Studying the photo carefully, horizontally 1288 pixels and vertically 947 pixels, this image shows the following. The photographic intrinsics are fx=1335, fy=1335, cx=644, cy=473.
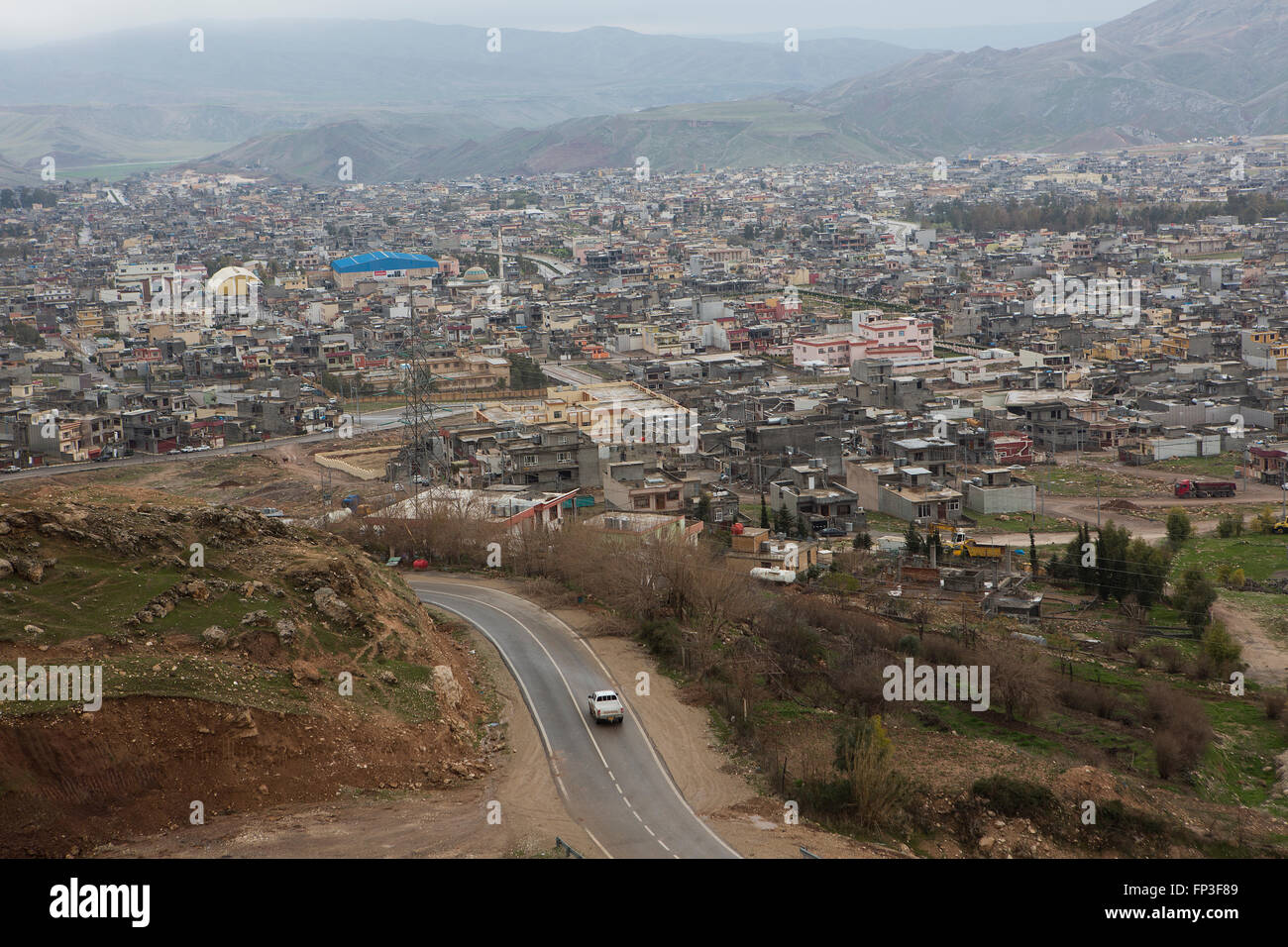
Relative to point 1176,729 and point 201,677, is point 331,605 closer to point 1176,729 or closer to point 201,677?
point 201,677

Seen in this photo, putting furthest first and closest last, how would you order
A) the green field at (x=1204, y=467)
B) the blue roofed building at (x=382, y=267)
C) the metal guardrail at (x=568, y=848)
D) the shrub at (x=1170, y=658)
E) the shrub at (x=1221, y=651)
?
the blue roofed building at (x=382, y=267) → the green field at (x=1204, y=467) → the shrub at (x=1170, y=658) → the shrub at (x=1221, y=651) → the metal guardrail at (x=568, y=848)

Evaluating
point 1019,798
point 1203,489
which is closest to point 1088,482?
point 1203,489

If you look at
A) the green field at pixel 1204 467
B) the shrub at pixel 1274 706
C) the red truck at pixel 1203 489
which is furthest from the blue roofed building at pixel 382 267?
the shrub at pixel 1274 706

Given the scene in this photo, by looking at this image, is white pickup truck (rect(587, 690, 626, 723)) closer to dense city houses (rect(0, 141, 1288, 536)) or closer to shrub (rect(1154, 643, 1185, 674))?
dense city houses (rect(0, 141, 1288, 536))

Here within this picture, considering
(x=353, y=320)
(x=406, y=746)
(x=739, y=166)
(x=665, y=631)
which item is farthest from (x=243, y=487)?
(x=739, y=166)

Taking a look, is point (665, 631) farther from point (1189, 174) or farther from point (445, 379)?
point (1189, 174)

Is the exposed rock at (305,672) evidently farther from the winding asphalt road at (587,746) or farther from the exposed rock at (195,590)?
the winding asphalt road at (587,746)
